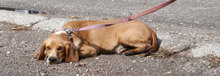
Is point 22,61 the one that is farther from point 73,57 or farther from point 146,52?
point 146,52

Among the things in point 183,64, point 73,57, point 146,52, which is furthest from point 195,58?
point 73,57

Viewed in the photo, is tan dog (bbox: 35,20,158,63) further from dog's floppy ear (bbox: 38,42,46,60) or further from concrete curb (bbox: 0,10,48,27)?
concrete curb (bbox: 0,10,48,27)

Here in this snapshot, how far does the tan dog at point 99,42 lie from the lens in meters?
5.21

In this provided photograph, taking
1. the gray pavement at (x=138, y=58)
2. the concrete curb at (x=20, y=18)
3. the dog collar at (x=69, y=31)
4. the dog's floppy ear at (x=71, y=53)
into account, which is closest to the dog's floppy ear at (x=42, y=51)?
the gray pavement at (x=138, y=58)

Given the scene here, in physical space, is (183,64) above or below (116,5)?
above

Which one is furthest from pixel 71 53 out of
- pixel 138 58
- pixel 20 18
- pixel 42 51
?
pixel 20 18

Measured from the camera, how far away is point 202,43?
237 inches

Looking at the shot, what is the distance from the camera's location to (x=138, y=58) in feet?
18.4

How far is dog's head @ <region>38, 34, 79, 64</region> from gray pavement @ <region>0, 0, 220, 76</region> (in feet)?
0.41

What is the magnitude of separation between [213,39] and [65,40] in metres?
3.05

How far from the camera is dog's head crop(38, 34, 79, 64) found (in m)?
5.14

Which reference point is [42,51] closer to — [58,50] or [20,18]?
[58,50]

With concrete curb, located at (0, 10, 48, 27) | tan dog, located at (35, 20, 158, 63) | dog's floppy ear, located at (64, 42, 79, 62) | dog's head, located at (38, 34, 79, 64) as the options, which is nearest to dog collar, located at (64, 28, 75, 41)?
tan dog, located at (35, 20, 158, 63)

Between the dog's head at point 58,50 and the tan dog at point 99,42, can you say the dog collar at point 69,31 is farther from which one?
the dog's head at point 58,50
